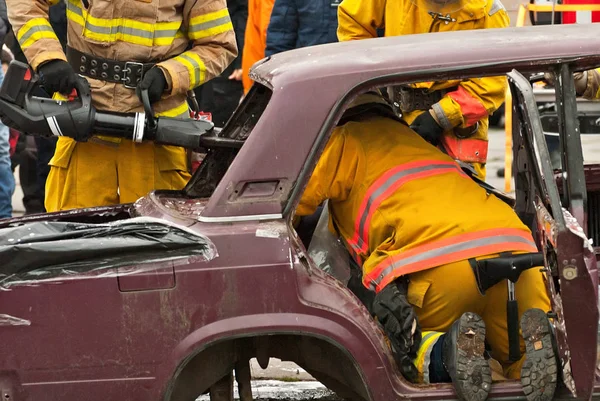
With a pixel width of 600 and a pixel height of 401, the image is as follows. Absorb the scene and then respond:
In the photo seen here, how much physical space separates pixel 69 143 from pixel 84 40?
0.43 meters

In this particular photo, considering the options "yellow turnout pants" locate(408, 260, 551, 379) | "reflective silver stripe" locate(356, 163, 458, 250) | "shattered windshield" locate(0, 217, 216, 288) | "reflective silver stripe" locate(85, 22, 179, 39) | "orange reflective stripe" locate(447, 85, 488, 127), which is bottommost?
"yellow turnout pants" locate(408, 260, 551, 379)

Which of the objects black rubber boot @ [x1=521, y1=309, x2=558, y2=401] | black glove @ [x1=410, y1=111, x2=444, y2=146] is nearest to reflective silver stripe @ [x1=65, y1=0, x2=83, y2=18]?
black glove @ [x1=410, y1=111, x2=444, y2=146]

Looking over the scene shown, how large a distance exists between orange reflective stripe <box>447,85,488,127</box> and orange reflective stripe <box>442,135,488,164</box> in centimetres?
13

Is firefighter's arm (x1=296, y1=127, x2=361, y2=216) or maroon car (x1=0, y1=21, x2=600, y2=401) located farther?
firefighter's arm (x1=296, y1=127, x2=361, y2=216)

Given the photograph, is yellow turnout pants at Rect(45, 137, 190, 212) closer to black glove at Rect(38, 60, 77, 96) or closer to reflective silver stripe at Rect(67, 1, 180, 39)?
black glove at Rect(38, 60, 77, 96)

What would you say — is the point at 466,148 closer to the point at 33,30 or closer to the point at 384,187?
the point at 384,187

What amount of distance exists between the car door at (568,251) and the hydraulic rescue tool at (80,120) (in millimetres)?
1369

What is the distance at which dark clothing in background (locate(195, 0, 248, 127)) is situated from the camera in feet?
24.7

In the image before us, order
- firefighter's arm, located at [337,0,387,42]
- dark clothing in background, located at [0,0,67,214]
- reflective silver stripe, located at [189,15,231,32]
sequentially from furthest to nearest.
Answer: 1. dark clothing in background, located at [0,0,67,214]
2. firefighter's arm, located at [337,0,387,42]
3. reflective silver stripe, located at [189,15,231,32]

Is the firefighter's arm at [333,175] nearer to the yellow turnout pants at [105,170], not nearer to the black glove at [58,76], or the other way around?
the yellow turnout pants at [105,170]

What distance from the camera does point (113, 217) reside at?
392cm

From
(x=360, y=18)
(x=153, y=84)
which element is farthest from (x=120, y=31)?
(x=360, y=18)

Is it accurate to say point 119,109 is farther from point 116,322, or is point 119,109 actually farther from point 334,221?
point 116,322

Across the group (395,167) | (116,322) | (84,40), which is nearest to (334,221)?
(395,167)
